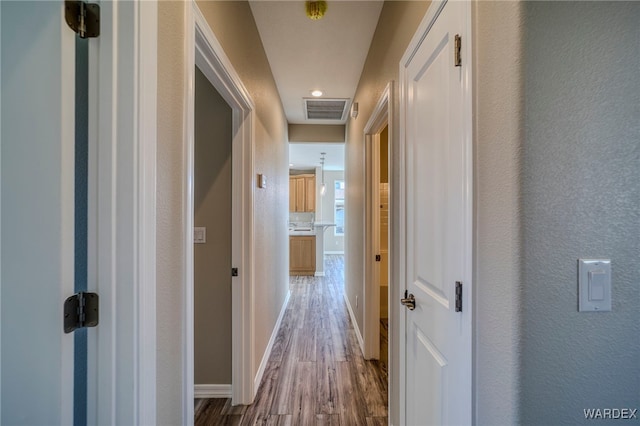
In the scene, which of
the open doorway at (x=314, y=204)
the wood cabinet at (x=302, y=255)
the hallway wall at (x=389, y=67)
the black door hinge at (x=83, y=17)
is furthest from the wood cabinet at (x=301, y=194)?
the black door hinge at (x=83, y=17)

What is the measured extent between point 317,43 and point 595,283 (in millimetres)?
2379

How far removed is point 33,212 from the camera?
2.12ft

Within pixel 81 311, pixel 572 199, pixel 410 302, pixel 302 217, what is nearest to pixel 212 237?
Answer: pixel 81 311

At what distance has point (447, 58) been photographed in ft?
3.03

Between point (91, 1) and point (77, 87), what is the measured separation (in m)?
0.23

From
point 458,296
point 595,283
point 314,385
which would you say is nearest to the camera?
point 595,283

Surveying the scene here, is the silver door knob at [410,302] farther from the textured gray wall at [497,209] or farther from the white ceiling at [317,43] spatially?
the white ceiling at [317,43]

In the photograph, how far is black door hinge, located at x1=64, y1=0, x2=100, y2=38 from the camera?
67 centimetres

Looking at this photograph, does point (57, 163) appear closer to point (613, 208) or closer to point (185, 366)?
point (185, 366)

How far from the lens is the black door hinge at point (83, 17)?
0.67 m

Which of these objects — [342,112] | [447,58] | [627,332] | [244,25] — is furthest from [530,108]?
[342,112]

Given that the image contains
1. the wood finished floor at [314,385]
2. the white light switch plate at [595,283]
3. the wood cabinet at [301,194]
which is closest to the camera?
the white light switch plate at [595,283]

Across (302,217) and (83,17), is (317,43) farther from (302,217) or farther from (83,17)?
(302,217)

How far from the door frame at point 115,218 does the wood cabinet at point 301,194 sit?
631 centimetres
